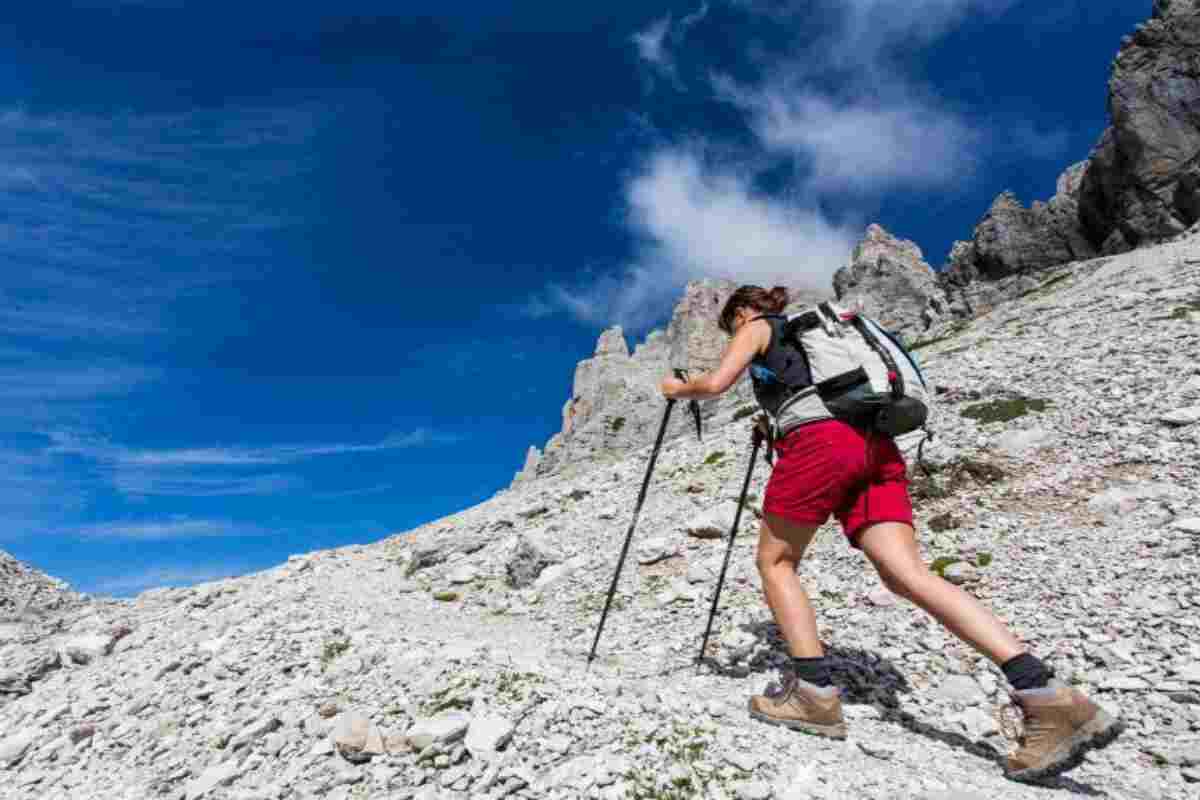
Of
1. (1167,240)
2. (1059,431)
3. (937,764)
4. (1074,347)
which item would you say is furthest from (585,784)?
(1167,240)

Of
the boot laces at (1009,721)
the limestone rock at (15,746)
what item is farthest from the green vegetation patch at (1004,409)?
the limestone rock at (15,746)

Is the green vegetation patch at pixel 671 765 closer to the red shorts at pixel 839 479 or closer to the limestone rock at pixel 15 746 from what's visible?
the red shorts at pixel 839 479

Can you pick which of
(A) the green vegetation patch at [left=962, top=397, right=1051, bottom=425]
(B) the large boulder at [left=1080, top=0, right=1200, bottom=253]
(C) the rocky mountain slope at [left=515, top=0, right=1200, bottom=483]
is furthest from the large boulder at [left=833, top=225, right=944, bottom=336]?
(A) the green vegetation patch at [left=962, top=397, right=1051, bottom=425]

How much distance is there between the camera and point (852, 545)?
5.36m

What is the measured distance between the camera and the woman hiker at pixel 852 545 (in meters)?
4.59

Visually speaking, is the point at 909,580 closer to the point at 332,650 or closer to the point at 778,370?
the point at 778,370

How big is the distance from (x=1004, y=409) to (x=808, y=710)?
10.6 m

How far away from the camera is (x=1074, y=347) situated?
16.6 m

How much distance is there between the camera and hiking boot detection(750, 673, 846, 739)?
5.22 metres

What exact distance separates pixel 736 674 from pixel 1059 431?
836 centimetres

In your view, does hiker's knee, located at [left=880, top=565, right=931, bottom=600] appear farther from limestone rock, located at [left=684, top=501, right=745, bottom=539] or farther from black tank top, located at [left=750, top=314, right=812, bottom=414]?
limestone rock, located at [left=684, top=501, right=745, bottom=539]

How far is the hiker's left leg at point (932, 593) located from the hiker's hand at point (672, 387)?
1.93m

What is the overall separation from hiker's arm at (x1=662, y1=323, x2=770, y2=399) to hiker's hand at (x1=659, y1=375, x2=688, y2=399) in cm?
10

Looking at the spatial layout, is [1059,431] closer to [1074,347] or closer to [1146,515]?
[1146,515]
